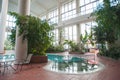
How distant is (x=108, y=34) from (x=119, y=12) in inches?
214

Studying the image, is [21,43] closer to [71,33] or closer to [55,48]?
[55,48]

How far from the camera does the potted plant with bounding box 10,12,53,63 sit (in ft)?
22.1

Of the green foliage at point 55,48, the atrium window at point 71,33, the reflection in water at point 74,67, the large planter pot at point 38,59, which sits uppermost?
the atrium window at point 71,33

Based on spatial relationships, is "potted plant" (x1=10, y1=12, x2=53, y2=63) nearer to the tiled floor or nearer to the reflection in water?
the reflection in water

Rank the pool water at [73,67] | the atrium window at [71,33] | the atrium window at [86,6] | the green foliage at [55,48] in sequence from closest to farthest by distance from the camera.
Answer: the pool water at [73,67]
the green foliage at [55,48]
the atrium window at [86,6]
the atrium window at [71,33]

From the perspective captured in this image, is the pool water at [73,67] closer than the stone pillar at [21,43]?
Yes

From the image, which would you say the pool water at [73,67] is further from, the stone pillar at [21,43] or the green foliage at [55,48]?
the green foliage at [55,48]

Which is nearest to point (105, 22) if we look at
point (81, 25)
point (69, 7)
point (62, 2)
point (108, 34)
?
point (108, 34)

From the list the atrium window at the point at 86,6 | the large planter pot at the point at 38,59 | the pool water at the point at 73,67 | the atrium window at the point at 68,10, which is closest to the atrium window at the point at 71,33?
the atrium window at the point at 68,10

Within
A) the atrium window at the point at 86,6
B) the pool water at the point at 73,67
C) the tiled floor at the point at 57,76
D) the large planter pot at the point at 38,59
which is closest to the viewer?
the tiled floor at the point at 57,76

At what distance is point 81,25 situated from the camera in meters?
15.7

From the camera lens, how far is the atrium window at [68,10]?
55.8 feet

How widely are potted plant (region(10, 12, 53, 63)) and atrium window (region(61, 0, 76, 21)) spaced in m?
10.0

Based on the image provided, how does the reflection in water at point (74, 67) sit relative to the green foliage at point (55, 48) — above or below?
below
